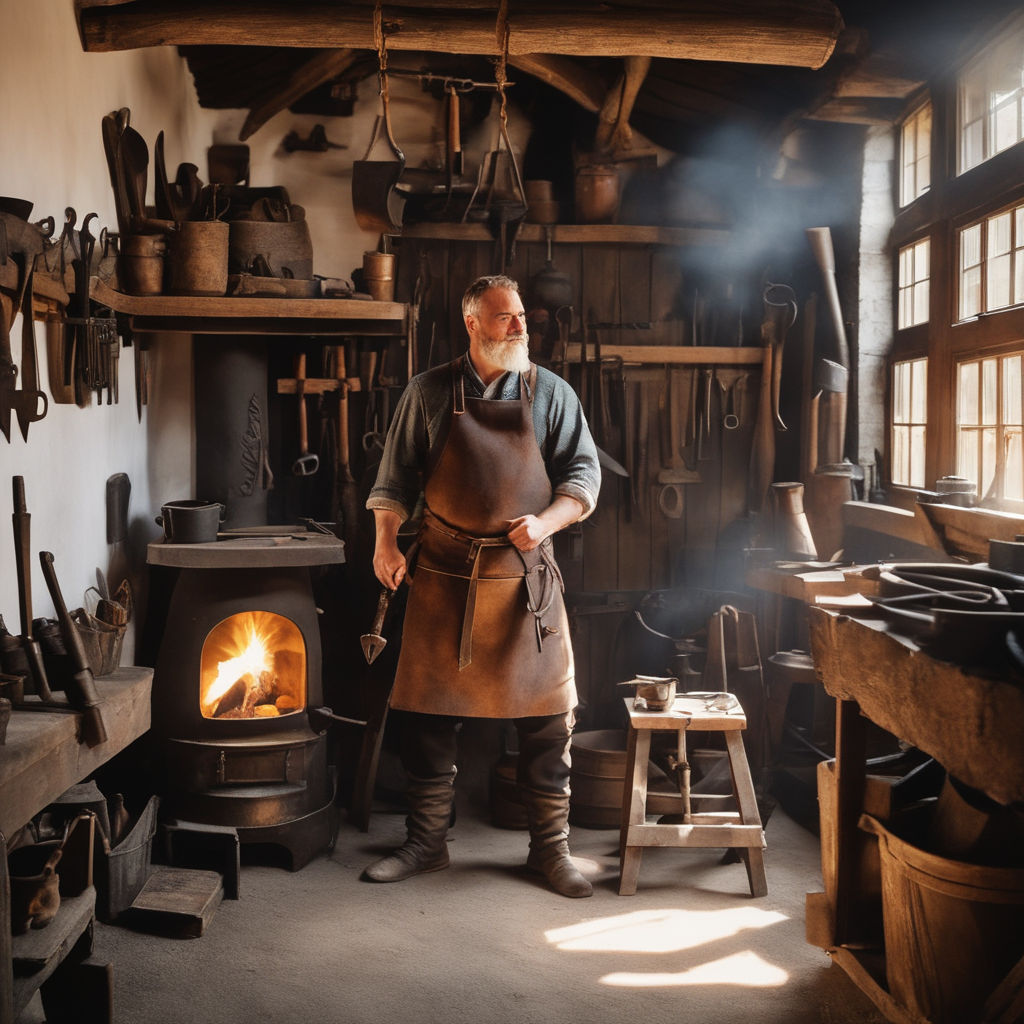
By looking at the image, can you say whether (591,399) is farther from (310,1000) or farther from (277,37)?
(310,1000)

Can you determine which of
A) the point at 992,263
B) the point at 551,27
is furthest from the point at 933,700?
the point at 551,27

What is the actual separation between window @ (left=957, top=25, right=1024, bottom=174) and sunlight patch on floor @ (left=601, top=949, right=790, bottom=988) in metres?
2.72

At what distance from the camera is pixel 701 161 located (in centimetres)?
535

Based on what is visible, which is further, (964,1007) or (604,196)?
(604,196)

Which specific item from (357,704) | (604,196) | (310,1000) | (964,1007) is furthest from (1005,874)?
(604,196)

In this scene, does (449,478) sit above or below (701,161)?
below

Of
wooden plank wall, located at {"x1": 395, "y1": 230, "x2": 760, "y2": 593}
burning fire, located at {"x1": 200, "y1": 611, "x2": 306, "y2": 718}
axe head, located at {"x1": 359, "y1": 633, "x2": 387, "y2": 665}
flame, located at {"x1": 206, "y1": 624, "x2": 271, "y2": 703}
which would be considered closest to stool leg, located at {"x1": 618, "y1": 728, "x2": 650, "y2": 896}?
axe head, located at {"x1": 359, "y1": 633, "x2": 387, "y2": 665}

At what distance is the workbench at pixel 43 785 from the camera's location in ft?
7.04

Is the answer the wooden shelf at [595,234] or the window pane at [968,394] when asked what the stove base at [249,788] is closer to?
the wooden shelf at [595,234]

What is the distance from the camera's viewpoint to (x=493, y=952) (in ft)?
10.8

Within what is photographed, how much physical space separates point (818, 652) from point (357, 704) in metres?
2.43

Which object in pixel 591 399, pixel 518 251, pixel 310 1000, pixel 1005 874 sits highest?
pixel 518 251

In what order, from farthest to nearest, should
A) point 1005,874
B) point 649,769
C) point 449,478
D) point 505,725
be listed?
point 505,725 → point 649,769 → point 449,478 → point 1005,874

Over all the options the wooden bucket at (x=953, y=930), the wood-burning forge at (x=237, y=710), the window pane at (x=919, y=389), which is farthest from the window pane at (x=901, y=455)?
the wooden bucket at (x=953, y=930)
